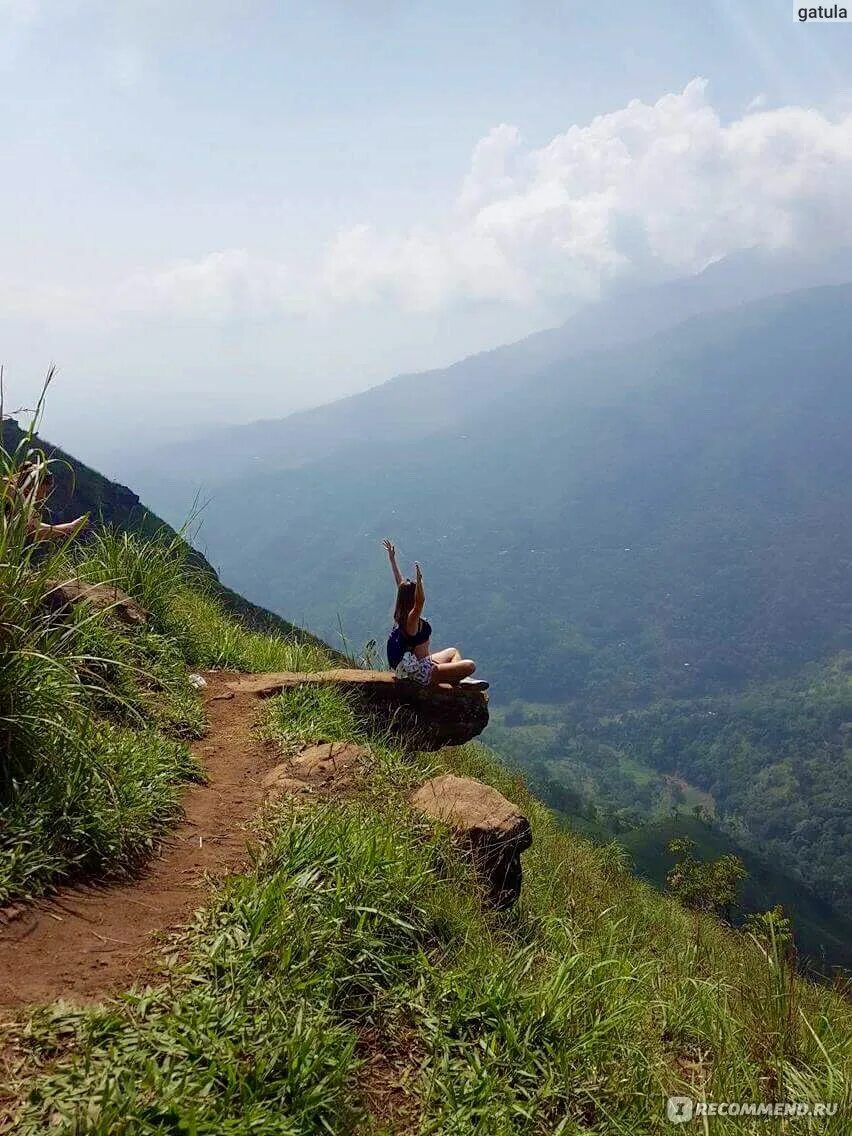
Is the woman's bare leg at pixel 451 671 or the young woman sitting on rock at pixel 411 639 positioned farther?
the woman's bare leg at pixel 451 671

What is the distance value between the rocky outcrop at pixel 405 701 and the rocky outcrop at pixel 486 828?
1893 mm

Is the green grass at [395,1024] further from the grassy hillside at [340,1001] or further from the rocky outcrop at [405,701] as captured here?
the rocky outcrop at [405,701]

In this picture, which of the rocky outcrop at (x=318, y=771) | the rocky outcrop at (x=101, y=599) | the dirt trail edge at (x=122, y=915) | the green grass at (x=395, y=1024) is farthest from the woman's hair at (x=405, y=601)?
the green grass at (x=395, y=1024)

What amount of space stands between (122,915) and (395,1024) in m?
1.51

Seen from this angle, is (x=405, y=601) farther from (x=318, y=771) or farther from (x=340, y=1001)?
(x=340, y=1001)

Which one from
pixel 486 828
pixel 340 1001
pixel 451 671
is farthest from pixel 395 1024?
pixel 451 671

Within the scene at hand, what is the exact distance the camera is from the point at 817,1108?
3105 mm

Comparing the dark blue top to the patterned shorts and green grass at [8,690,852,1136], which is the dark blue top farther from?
green grass at [8,690,852,1136]

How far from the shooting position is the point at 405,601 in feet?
28.1

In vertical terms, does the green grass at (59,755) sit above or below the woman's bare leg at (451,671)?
above

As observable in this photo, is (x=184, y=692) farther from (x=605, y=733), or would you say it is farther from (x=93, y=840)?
(x=605, y=733)

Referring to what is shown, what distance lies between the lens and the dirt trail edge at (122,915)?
114 inches

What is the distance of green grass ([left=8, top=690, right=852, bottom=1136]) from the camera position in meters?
2.49

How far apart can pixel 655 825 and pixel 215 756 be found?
238ft
